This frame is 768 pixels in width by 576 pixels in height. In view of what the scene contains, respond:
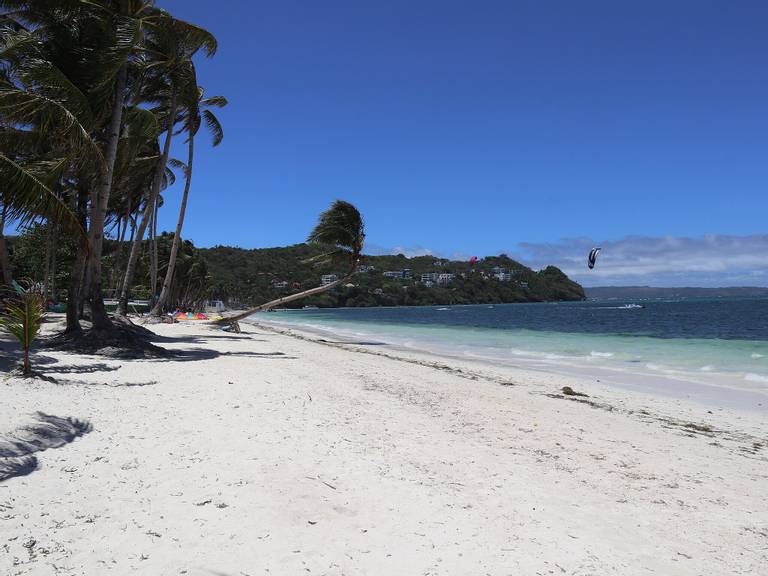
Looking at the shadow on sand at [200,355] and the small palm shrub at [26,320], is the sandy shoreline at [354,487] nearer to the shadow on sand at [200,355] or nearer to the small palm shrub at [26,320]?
the small palm shrub at [26,320]

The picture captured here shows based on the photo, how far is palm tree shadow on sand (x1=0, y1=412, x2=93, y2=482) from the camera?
373cm

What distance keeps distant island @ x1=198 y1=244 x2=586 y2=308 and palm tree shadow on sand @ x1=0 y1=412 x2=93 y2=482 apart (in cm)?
9495

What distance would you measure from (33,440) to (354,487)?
272 cm

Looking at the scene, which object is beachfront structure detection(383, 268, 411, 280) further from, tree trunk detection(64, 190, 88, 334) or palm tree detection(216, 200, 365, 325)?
tree trunk detection(64, 190, 88, 334)

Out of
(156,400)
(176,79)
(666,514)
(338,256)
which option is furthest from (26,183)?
(338,256)

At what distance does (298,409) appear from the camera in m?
6.38

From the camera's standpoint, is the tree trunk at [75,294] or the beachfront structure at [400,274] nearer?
the tree trunk at [75,294]

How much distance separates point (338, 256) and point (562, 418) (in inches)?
785

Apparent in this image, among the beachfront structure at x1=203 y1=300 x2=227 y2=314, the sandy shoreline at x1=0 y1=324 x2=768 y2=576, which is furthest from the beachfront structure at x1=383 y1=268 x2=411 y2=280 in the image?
the sandy shoreline at x1=0 y1=324 x2=768 y2=576

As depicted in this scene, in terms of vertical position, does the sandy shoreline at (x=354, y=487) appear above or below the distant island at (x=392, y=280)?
below

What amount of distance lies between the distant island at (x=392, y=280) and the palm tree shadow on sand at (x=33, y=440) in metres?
94.9

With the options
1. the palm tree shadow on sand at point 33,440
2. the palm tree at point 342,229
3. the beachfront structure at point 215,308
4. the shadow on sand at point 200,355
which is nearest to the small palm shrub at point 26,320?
the palm tree shadow on sand at point 33,440

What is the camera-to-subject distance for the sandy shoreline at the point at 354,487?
2971 mm

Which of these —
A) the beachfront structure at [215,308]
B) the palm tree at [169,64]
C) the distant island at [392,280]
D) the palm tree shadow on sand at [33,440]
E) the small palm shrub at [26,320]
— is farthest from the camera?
the distant island at [392,280]
